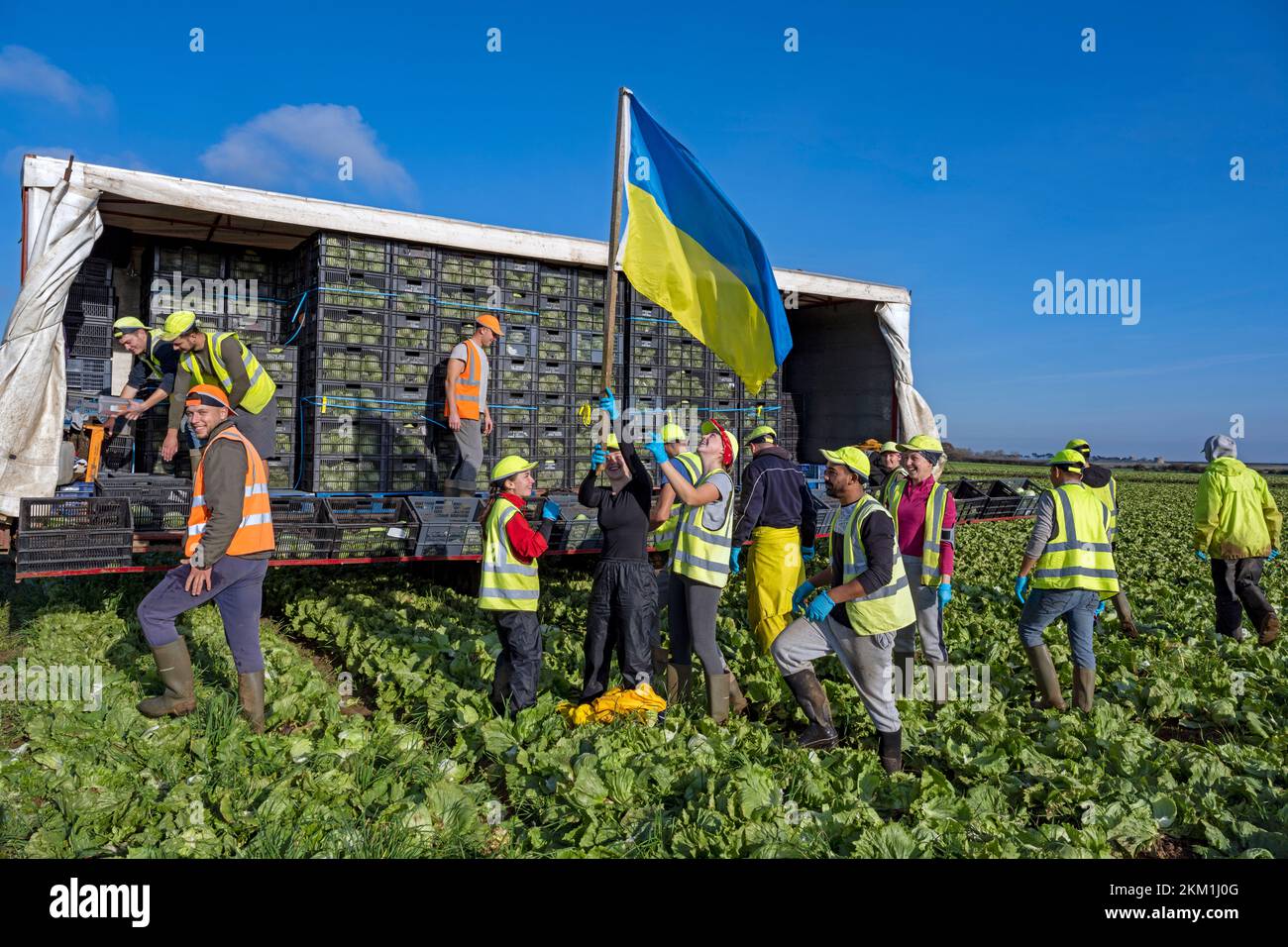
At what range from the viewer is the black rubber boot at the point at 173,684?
15.7ft

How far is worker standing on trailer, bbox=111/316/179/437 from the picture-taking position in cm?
659

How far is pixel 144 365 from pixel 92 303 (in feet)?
2.72

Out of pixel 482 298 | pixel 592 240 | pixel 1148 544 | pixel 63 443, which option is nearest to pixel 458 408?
pixel 482 298

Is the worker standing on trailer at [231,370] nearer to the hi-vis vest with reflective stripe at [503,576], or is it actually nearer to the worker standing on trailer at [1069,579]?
the hi-vis vest with reflective stripe at [503,576]

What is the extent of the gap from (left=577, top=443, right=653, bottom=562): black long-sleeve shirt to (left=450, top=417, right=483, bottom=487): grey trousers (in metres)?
3.33

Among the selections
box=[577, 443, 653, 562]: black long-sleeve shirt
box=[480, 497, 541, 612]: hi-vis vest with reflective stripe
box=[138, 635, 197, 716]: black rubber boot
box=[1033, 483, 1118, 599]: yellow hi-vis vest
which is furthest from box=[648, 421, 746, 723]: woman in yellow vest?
box=[138, 635, 197, 716]: black rubber boot

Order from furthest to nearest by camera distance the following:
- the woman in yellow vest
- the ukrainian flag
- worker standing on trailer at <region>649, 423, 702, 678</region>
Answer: the ukrainian flag < worker standing on trailer at <region>649, 423, 702, 678</region> < the woman in yellow vest

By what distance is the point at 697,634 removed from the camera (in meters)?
5.15

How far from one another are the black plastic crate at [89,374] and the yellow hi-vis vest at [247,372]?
2858 millimetres

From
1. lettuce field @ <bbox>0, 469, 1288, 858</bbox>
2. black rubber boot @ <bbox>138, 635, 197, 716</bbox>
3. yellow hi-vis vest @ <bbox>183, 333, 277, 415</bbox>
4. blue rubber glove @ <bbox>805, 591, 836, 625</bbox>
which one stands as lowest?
lettuce field @ <bbox>0, 469, 1288, 858</bbox>

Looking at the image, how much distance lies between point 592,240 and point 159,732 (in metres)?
6.84

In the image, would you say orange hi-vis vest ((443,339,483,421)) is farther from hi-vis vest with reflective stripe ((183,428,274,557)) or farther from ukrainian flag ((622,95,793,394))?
hi-vis vest with reflective stripe ((183,428,274,557))

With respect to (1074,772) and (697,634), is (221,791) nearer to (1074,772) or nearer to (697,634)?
(697,634)

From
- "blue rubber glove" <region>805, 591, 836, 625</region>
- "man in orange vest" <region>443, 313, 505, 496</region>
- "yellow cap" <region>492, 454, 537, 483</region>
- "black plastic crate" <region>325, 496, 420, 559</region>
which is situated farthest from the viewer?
"man in orange vest" <region>443, 313, 505, 496</region>
